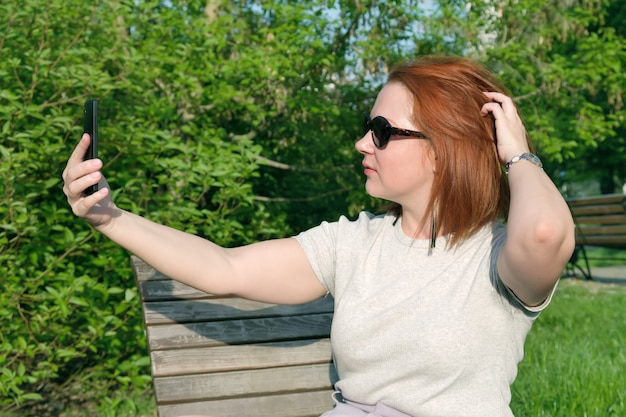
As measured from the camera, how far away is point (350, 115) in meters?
5.90

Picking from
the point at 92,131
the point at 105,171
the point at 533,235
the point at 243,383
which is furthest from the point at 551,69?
the point at 92,131

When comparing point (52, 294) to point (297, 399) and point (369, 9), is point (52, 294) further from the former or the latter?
point (369, 9)

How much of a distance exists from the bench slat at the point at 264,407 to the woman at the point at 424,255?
0.46m

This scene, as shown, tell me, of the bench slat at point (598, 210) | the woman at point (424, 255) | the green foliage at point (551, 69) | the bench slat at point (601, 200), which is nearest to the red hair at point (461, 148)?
the woman at point (424, 255)

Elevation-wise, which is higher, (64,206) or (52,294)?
(64,206)

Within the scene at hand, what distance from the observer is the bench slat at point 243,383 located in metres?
2.74

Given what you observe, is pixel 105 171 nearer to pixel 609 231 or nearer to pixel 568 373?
pixel 568 373

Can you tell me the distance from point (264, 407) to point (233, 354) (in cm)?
21

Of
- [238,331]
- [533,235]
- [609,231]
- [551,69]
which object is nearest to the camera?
[533,235]

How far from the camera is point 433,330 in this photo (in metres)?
2.08

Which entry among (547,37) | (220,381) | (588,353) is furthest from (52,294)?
(547,37)

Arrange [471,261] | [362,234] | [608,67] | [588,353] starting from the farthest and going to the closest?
[608,67]
[588,353]
[362,234]
[471,261]

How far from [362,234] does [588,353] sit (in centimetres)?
301

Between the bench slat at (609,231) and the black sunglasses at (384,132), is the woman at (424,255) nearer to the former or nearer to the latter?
the black sunglasses at (384,132)
